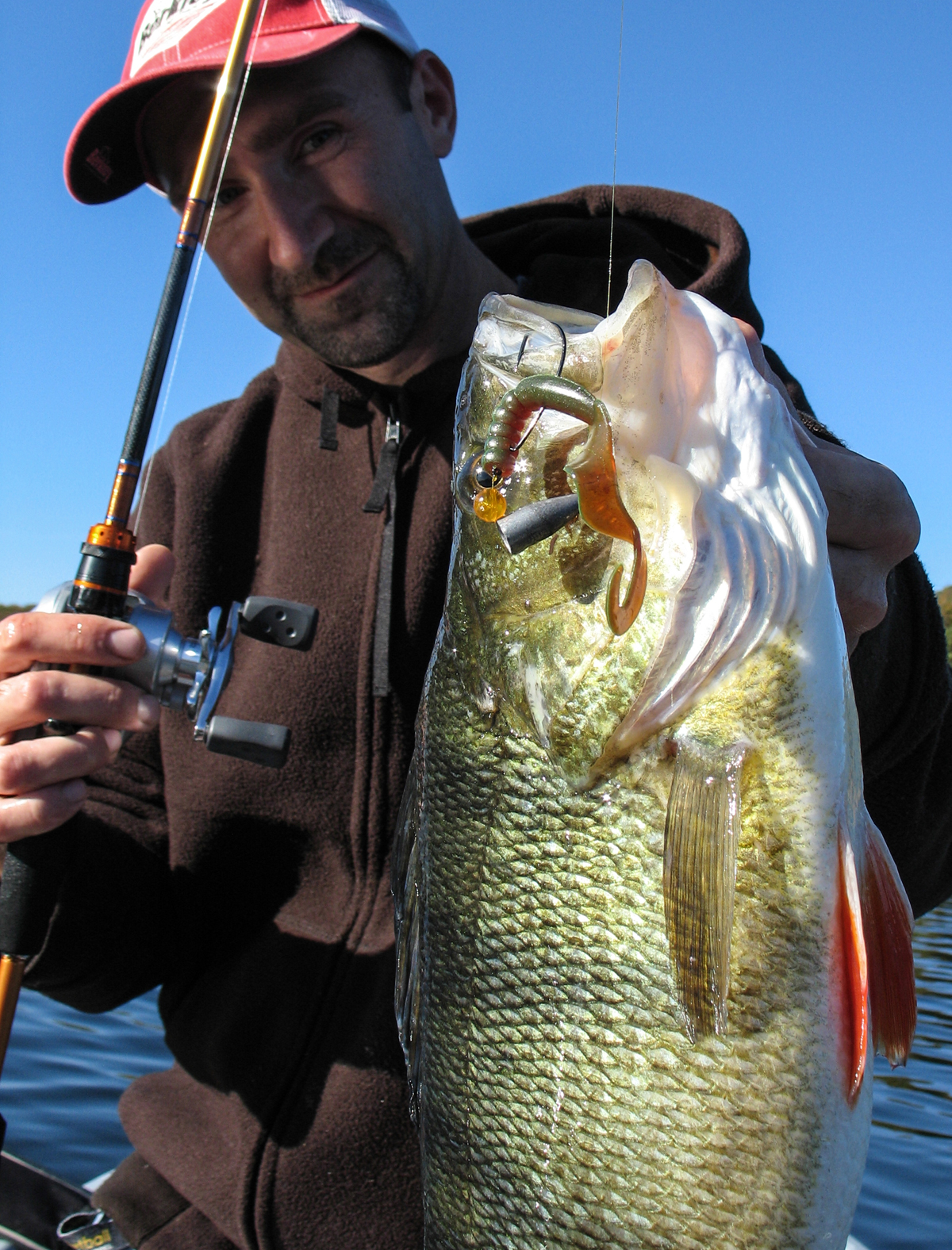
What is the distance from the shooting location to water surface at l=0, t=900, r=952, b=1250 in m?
4.93

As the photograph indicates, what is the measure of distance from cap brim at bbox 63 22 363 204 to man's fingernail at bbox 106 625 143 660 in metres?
1.46

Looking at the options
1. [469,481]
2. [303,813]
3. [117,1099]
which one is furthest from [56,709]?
[117,1099]

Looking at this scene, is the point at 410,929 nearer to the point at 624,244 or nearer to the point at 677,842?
the point at 677,842

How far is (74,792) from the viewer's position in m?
2.01

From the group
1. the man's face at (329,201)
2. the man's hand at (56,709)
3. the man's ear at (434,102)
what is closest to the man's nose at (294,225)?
the man's face at (329,201)

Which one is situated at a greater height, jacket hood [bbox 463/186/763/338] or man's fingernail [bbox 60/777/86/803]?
jacket hood [bbox 463/186/763/338]

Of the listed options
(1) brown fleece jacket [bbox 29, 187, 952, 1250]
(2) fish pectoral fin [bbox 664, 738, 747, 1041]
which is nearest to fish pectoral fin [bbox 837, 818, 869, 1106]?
(2) fish pectoral fin [bbox 664, 738, 747, 1041]

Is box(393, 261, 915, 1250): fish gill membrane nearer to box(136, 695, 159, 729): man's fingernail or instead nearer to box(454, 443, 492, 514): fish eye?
box(454, 443, 492, 514): fish eye

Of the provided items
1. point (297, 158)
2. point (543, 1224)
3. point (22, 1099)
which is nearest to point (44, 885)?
point (543, 1224)

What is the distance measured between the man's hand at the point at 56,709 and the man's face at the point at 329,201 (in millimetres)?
1148

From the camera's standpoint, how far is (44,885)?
213cm

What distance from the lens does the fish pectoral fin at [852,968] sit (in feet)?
4.05

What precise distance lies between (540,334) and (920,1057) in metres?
7.68

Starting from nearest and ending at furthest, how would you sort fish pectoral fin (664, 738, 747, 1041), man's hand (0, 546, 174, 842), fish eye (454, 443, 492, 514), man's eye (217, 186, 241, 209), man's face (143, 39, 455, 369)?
fish pectoral fin (664, 738, 747, 1041) → fish eye (454, 443, 492, 514) → man's hand (0, 546, 174, 842) → man's face (143, 39, 455, 369) → man's eye (217, 186, 241, 209)
